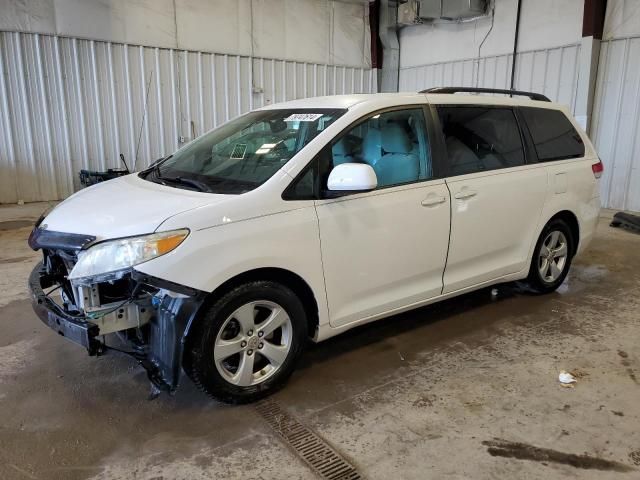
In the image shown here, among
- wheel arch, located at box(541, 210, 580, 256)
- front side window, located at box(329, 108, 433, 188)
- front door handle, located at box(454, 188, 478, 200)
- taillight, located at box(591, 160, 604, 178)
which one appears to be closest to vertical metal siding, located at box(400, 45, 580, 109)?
taillight, located at box(591, 160, 604, 178)

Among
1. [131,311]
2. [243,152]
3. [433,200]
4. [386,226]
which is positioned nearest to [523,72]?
[433,200]

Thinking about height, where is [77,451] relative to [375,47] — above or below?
below

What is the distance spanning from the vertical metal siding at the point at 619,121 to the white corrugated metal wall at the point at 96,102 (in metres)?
6.16

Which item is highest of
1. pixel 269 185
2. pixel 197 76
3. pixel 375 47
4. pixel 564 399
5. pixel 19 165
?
pixel 375 47

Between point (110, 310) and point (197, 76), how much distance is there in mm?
8227

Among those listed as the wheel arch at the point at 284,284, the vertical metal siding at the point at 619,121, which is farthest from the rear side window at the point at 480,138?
the vertical metal siding at the point at 619,121

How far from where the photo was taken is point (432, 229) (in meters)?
3.21

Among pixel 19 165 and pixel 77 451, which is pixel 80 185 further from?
pixel 77 451

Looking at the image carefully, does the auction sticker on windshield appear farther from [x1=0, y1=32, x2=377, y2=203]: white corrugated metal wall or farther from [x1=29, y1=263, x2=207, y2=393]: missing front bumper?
[x1=0, y1=32, x2=377, y2=203]: white corrugated metal wall

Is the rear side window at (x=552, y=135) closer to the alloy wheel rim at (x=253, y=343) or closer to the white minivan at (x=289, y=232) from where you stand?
the white minivan at (x=289, y=232)

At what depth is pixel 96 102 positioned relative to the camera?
8859 mm

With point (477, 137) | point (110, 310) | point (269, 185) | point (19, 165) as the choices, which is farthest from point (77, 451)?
point (19, 165)

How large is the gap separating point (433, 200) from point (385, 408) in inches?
50.7

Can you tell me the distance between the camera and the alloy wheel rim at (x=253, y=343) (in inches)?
Answer: 100
